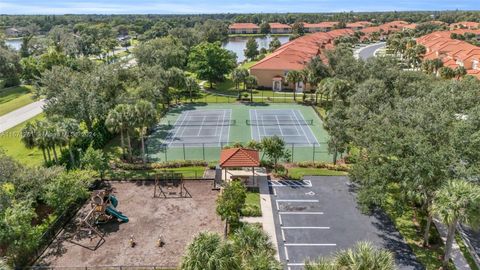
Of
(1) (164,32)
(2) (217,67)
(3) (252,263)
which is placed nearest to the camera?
(3) (252,263)

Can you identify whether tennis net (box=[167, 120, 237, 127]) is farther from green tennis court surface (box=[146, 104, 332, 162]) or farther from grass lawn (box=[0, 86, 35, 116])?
grass lawn (box=[0, 86, 35, 116])

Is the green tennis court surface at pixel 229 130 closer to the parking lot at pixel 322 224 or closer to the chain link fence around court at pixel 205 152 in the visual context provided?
the chain link fence around court at pixel 205 152

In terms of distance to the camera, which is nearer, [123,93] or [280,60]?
[123,93]

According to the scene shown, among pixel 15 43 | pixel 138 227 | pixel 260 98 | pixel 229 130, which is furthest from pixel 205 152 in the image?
pixel 15 43

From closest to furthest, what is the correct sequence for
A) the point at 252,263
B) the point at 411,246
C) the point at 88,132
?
the point at 252,263 → the point at 411,246 → the point at 88,132

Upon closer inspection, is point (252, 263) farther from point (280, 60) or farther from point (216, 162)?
point (280, 60)

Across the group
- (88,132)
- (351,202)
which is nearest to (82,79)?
(88,132)

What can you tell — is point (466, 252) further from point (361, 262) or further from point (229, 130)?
point (229, 130)
